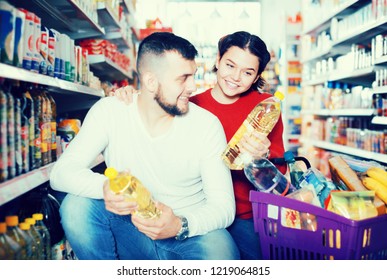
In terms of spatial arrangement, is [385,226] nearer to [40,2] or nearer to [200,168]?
[200,168]

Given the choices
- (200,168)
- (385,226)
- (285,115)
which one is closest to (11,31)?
(200,168)

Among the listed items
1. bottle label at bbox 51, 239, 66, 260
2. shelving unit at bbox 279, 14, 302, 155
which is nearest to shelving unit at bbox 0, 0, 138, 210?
bottle label at bbox 51, 239, 66, 260

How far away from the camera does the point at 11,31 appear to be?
128 centimetres

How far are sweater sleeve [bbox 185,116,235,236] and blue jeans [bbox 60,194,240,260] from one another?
→ 4cm

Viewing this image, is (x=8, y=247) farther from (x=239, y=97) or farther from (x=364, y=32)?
(x=364, y=32)

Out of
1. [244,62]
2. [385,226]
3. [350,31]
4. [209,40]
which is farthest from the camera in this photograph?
[209,40]

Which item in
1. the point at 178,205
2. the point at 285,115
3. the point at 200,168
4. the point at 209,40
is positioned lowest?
the point at 178,205

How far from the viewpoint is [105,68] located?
3.38m

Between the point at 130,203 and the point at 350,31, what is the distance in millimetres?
2968

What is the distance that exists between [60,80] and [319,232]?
117 cm

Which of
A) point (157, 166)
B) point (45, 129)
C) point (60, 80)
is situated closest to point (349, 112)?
point (157, 166)

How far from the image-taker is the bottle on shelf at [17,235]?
4.28ft

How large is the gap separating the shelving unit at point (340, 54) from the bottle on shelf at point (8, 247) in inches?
92.4
